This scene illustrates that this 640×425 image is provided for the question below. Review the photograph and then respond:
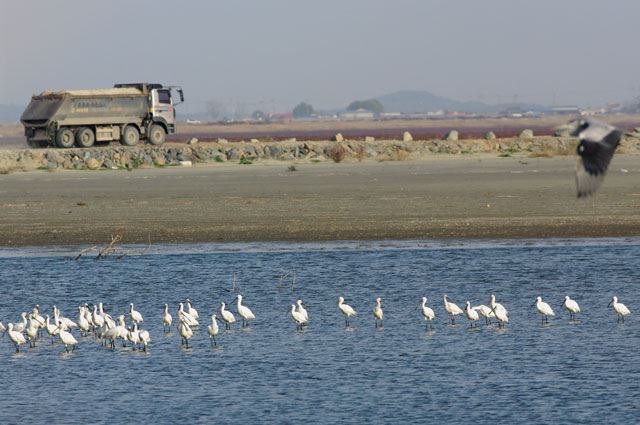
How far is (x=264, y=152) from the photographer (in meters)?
47.9

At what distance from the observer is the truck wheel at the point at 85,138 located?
5066cm

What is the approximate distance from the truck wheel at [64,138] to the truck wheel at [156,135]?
3.42 meters

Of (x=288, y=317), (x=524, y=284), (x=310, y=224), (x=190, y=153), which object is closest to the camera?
(x=288, y=317)

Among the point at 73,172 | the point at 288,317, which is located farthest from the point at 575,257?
the point at 73,172

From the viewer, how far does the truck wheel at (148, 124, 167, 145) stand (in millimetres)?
52750

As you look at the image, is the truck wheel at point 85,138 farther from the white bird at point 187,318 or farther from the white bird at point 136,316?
the white bird at point 187,318

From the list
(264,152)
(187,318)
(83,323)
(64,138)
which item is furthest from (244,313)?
(64,138)

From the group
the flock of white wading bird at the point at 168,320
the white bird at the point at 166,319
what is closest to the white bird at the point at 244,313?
the flock of white wading bird at the point at 168,320

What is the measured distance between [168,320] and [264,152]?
92.3 ft

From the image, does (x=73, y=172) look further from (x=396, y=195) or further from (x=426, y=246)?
(x=426, y=246)

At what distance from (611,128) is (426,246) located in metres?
13.8

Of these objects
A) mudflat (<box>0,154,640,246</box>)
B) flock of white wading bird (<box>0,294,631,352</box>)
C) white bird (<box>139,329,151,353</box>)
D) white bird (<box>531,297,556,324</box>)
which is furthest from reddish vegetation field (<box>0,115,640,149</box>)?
white bird (<box>139,329,151,353</box>)

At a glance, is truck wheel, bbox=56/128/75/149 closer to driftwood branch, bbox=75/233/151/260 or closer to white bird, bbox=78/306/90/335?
driftwood branch, bbox=75/233/151/260

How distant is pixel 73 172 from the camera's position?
4253 cm
